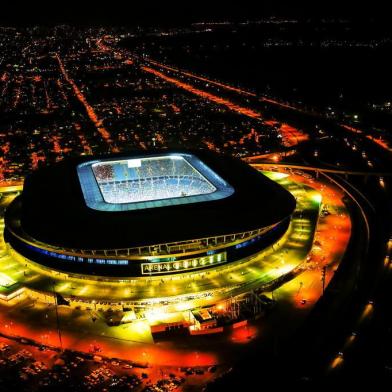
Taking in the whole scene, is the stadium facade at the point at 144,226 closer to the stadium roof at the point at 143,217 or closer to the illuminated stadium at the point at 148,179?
the stadium roof at the point at 143,217

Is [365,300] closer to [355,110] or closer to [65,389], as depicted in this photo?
[65,389]

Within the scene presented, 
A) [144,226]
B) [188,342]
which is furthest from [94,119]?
[188,342]

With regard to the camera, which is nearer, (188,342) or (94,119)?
(188,342)

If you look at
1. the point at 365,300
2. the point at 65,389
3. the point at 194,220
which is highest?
the point at 194,220

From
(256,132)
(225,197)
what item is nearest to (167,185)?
(225,197)

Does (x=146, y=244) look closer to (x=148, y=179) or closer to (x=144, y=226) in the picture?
(x=144, y=226)

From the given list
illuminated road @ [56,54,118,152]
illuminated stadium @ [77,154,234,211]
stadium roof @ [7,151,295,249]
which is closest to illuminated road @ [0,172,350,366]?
stadium roof @ [7,151,295,249]
